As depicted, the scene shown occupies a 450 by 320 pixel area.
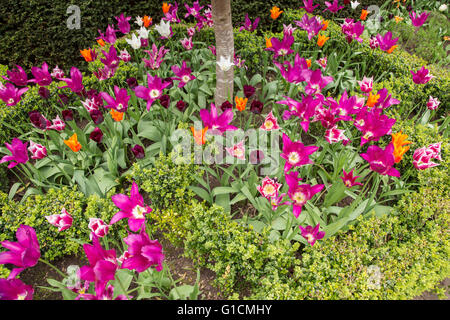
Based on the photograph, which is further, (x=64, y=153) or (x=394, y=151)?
(x=64, y=153)

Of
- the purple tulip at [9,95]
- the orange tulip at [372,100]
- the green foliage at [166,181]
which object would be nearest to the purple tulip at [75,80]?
the purple tulip at [9,95]

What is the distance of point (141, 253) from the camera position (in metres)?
1.50

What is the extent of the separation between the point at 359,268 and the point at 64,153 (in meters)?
2.88

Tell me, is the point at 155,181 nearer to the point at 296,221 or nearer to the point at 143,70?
the point at 296,221

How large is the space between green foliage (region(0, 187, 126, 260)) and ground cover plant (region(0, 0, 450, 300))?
0.01 m

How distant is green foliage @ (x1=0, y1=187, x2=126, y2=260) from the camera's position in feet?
7.86

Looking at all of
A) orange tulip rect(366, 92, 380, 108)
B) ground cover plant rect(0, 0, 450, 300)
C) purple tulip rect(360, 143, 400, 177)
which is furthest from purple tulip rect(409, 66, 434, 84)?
purple tulip rect(360, 143, 400, 177)

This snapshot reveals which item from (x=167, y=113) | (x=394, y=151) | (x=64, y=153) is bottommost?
(x=64, y=153)

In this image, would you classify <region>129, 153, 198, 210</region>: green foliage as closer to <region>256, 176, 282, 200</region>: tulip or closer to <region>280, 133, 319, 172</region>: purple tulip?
<region>256, 176, 282, 200</region>: tulip

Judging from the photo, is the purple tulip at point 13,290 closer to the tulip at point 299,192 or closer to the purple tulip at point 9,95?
the tulip at point 299,192

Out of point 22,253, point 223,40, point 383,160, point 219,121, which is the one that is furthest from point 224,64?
point 22,253

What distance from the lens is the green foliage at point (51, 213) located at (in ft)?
7.86

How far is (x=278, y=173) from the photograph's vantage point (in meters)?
2.66

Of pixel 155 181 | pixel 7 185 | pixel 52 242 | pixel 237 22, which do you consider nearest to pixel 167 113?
pixel 155 181
